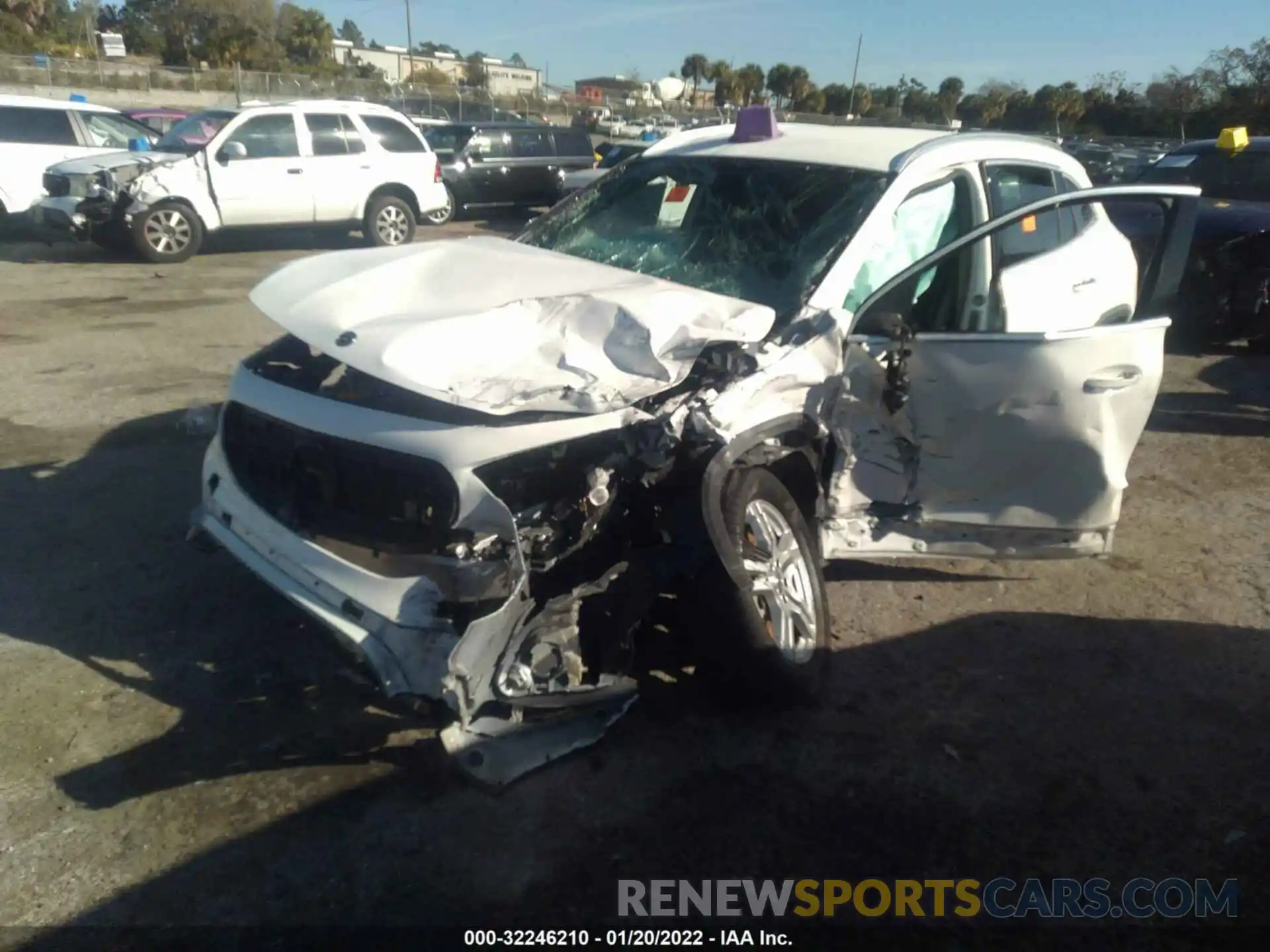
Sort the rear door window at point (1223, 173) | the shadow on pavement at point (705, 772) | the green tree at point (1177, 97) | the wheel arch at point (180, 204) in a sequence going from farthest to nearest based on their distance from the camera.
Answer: the green tree at point (1177, 97)
the wheel arch at point (180, 204)
the rear door window at point (1223, 173)
the shadow on pavement at point (705, 772)

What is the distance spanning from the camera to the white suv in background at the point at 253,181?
39.4 feet

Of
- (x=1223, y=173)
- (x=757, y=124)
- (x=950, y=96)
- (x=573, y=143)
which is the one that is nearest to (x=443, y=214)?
(x=573, y=143)

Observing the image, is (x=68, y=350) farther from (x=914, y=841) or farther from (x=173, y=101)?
(x=173, y=101)

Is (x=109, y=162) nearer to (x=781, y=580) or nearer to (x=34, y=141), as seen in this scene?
(x=34, y=141)

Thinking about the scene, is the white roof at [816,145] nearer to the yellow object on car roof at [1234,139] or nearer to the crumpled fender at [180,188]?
the yellow object on car roof at [1234,139]

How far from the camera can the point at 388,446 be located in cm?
307

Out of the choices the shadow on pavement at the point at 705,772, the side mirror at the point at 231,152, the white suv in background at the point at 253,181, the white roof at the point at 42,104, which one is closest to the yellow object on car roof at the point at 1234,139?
the shadow on pavement at the point at 705,772

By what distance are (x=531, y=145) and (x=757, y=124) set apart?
45.0 ft

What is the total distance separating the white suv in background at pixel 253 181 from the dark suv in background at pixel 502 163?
2.56 meters


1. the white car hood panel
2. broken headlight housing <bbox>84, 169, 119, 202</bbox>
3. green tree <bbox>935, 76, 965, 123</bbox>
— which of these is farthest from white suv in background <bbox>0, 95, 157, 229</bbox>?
green tree <bbox>935, 76, 965, 123</bbox>

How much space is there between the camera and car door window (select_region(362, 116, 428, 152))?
46.0 feet

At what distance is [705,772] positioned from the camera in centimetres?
326

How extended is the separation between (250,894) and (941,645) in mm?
2654

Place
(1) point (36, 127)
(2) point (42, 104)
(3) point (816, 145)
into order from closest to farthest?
(3) point (816, 145)
(1) point (36, 127)
(2) point (42, 104)
